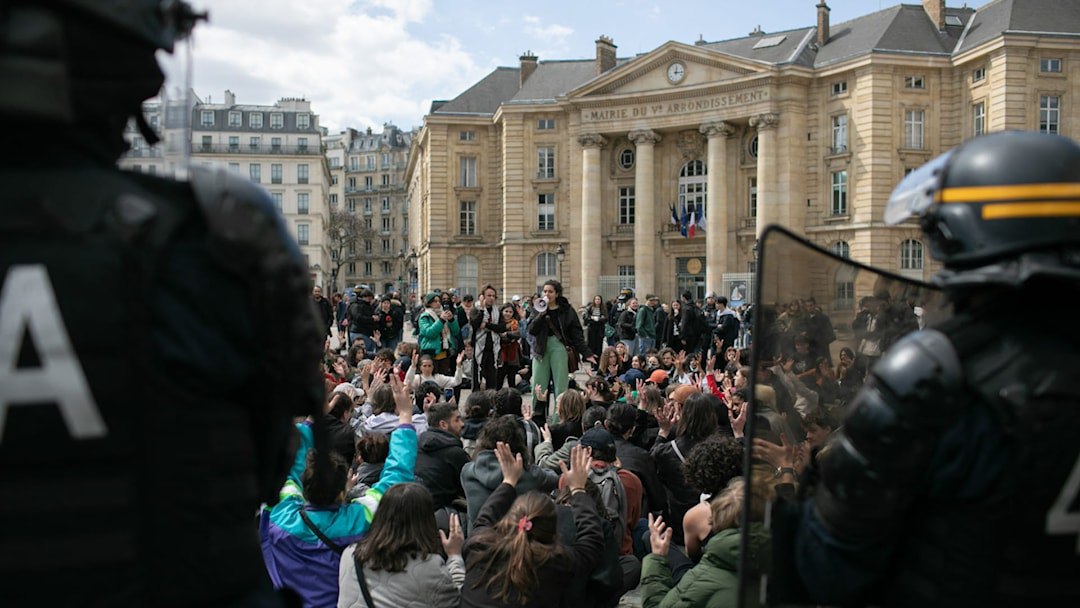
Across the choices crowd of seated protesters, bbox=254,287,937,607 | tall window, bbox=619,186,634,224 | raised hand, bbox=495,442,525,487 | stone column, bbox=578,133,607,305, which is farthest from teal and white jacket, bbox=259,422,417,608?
tall window, bbox=619,186,634,224

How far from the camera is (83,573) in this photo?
1.68 metres

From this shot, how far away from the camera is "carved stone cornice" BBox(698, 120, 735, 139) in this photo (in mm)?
45375

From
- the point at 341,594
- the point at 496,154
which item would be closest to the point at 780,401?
the point at 341,594

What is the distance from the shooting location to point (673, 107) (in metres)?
46.4

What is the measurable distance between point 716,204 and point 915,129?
965 cm

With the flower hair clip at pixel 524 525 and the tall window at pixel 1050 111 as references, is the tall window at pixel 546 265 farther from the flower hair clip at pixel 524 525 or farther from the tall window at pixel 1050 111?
the flower hair clip at pixel 524 525

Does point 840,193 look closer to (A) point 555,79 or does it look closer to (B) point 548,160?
(B) point 548,160

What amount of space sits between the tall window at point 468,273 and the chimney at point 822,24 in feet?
73.2

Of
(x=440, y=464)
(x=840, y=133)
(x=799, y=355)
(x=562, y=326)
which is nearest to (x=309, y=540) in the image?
(x=440, y=464)

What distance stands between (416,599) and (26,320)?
2.89m

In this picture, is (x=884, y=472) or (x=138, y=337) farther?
(x=884, y=472)

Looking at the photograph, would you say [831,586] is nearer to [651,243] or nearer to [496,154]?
[651,243]

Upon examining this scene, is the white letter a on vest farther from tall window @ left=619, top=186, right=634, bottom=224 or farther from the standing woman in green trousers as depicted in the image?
tall window @ left=619, top=186, right=634, bottom=224

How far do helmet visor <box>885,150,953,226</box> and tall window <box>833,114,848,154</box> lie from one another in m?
42.9
